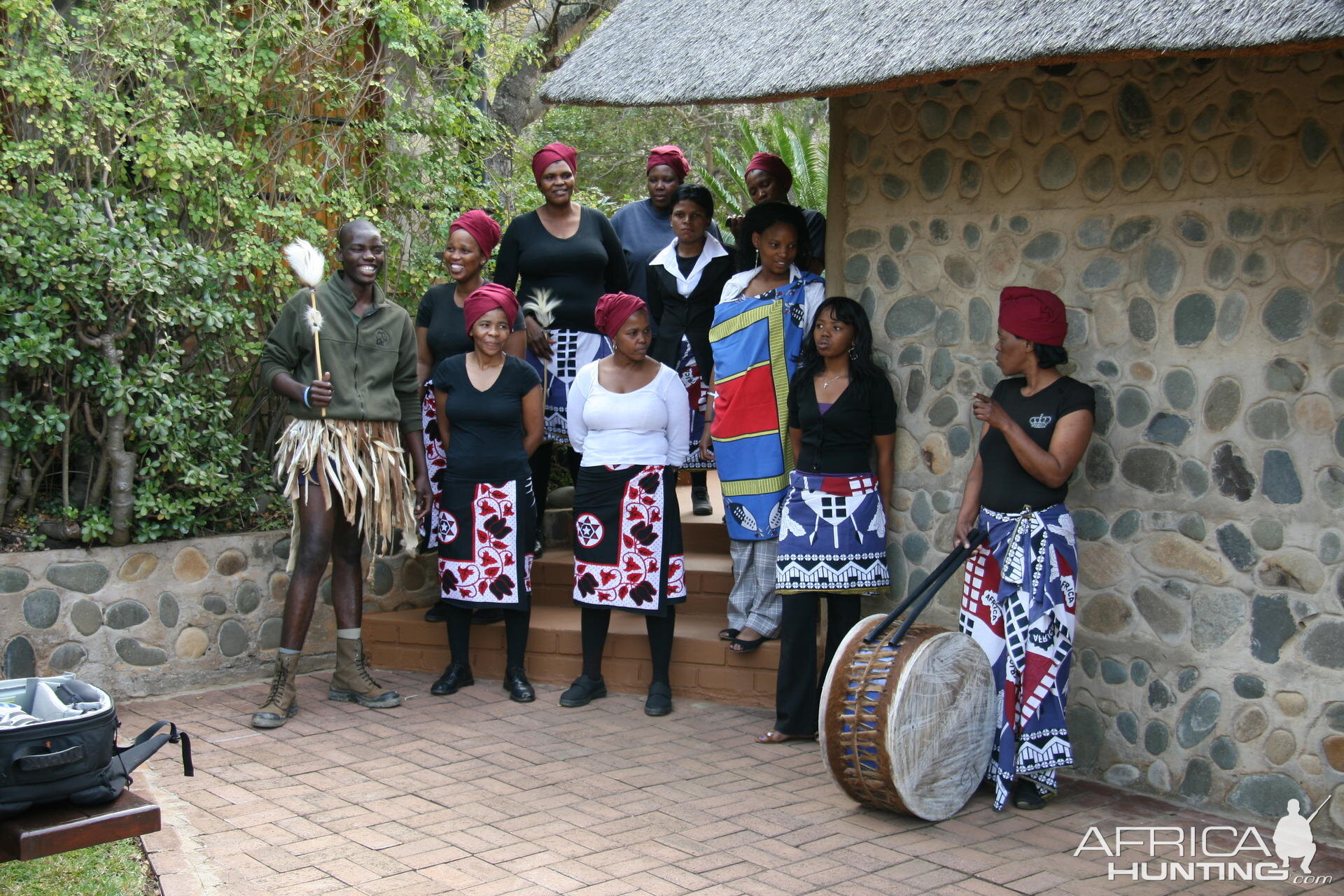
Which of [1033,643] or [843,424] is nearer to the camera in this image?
[1033,643]

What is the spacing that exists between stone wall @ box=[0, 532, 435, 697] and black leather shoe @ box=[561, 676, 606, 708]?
1418 mm

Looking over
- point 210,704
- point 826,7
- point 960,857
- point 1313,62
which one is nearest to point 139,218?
point 210,704

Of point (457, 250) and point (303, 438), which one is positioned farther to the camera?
point (457, 250)

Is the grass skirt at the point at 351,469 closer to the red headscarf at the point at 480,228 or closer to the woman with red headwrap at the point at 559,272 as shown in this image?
the woman with red headwrap at the point at 559,272

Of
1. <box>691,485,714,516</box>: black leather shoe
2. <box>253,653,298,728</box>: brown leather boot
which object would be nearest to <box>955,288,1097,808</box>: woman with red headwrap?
<box>691,485,714,516</box>: black leather shoe

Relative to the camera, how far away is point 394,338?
239 inches

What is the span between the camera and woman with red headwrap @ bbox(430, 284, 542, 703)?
6137 millimetres

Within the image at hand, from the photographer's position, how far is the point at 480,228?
645 cm

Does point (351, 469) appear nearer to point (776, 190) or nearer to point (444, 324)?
point (444, 324)

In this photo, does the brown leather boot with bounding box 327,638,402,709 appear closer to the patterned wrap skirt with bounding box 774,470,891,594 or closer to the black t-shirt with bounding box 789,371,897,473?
the patterned wrap skirt with bounding box 774,470,891,594

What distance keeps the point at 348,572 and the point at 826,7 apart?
3.20m

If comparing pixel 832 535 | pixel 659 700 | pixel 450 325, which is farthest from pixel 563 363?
pixel 832 535

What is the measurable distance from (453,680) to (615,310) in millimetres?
1912

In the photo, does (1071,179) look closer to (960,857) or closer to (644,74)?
(644,74)
